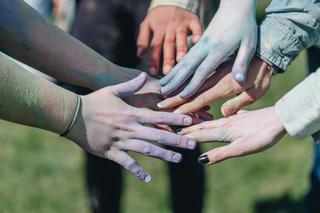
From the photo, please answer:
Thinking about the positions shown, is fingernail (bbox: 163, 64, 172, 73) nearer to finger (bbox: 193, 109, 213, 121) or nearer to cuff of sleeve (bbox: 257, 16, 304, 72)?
finger (bbox: 193, 109, 213, 121)

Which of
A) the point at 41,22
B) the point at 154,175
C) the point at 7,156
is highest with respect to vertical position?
the point at 41,22

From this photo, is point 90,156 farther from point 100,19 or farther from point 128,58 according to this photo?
point 100,19

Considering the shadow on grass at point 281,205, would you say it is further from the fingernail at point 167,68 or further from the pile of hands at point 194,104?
the fingernail at point 167,68

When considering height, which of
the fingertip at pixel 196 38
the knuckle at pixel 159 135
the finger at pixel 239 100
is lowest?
the knuckle at pixel 159 135

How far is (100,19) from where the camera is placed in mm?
1832

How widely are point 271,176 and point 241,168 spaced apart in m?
0.18

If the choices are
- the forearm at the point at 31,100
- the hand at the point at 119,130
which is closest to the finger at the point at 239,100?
the hand at the point at 119,130

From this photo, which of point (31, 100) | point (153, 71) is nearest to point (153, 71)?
point (153, 71)

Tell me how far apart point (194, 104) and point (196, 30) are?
0.32m

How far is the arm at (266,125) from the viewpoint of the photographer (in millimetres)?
1258

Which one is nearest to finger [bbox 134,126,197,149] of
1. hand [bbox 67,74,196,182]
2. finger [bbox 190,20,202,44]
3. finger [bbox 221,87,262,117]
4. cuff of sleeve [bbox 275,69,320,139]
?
hand [bbox 67,74,196,182]

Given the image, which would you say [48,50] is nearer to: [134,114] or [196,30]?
[134,114]

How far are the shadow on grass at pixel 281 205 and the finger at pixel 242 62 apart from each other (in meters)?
1.10

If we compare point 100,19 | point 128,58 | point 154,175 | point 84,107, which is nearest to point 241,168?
point 154,175
